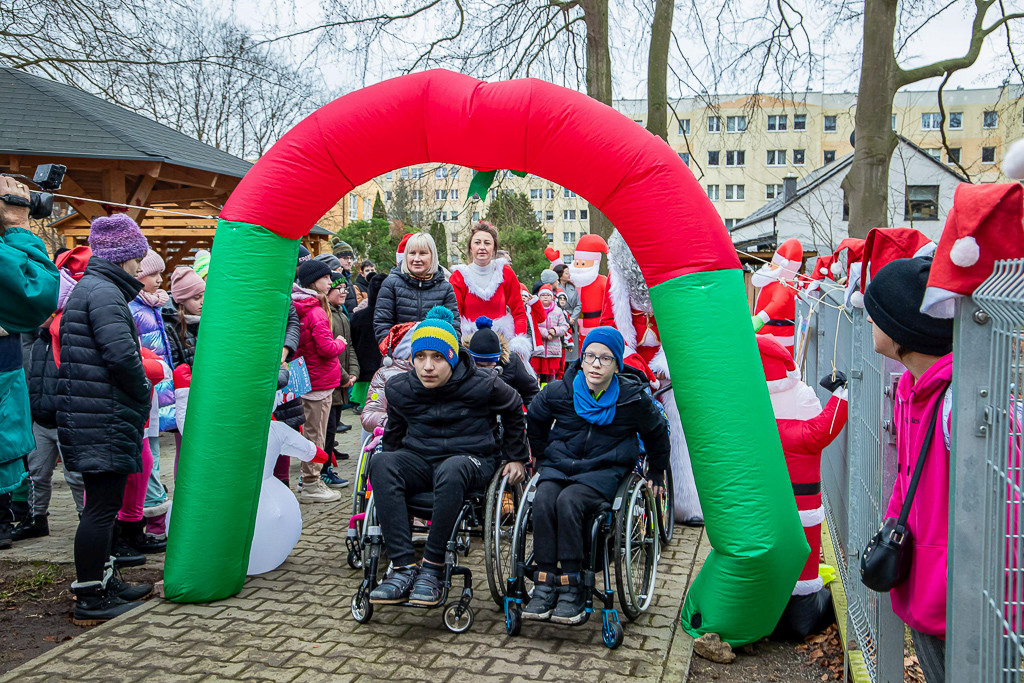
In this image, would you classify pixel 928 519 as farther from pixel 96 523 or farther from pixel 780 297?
pixel 780 297

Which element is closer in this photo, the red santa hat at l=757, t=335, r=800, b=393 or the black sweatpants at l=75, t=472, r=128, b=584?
the black sweatpants at l=75, t=472, r=128, b=584

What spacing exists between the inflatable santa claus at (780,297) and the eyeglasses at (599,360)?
5.85 metres

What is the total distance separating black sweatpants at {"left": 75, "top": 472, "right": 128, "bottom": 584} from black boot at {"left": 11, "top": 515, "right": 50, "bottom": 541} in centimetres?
186

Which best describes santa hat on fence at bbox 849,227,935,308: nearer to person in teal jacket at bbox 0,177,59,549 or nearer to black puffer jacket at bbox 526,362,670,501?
black puffer jacket at bbox 526,362,670,501

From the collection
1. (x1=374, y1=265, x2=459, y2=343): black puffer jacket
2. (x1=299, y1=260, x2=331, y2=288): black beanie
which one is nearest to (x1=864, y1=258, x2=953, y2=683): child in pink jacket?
(x1=374, y1=265, x2=459, y2=343): black puffer jacket

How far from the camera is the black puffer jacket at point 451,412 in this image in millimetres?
4660

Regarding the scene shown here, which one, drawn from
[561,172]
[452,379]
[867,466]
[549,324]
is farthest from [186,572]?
[549,324]

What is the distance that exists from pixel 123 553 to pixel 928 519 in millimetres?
4854

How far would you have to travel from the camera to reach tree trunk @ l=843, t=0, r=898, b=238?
11.1 meters

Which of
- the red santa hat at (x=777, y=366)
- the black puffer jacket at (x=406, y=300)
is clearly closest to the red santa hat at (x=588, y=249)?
the black puffer jacket at (x=406, y=300)

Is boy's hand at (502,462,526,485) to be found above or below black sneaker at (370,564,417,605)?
above

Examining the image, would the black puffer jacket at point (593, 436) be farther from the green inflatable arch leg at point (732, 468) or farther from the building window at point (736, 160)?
the building window at point (736, 160)

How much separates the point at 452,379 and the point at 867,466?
219cm

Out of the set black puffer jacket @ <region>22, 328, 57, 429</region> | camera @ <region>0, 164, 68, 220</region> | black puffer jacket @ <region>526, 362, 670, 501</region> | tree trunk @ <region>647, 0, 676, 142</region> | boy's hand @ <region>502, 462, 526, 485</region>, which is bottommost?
boy's hand @ <region>502, 462, 526, 485</region>
